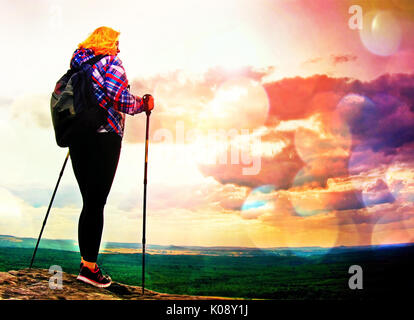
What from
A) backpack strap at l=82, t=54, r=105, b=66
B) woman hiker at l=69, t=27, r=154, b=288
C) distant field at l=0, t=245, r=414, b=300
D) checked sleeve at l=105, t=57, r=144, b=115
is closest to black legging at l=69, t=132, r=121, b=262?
woman hiker at l=69, t=27, r=154, b=288

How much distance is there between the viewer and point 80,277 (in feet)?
11.5

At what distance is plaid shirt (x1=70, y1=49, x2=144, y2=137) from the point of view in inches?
134

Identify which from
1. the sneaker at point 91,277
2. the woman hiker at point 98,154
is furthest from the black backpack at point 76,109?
the sneaker at point 91,277

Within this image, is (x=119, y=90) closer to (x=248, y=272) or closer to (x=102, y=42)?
(x=102, y=42)

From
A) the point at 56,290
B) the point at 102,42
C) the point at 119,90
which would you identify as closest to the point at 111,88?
the point at 119,90

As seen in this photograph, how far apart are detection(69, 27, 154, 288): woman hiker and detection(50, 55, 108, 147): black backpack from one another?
0.19 feet

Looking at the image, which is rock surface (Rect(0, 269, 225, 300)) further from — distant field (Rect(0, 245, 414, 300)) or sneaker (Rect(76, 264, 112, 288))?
distant field (Rect(0, 245, 414, 300))

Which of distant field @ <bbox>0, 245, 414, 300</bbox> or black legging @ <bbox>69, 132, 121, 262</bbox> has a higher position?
black legging @ <bbox>69, 132, 121, 262</bbox>

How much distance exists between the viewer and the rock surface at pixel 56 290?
3.17 m

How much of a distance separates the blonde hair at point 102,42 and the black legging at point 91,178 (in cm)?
91

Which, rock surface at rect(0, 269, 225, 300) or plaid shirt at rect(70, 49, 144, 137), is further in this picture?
plaid shirt at rect(70, 49, 144, 137)

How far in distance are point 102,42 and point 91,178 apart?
4.70ft
